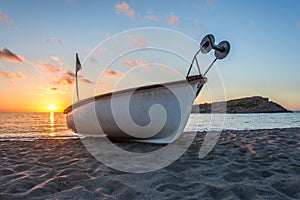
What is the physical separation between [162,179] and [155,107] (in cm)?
232

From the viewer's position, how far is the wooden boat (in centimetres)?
480

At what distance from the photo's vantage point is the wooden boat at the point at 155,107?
4.80 metres

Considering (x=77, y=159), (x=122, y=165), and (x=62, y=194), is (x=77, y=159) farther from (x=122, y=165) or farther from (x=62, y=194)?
(x=62, y=194)

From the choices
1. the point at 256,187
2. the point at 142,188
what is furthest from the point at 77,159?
the point at 256,187

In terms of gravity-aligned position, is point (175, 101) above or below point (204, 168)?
above

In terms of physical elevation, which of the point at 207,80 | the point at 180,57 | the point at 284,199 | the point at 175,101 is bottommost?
the point at 284,199

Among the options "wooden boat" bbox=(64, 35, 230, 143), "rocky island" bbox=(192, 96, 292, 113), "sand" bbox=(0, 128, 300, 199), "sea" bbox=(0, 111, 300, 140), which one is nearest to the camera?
"sand" bbox=(0, 128, 300, 199)

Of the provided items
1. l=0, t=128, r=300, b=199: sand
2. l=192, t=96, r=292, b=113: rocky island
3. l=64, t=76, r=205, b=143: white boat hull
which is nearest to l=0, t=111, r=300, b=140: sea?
l=64, t=76, r=205, b=143: white boat hull

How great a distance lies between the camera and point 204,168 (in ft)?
10.5

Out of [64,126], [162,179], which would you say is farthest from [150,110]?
[64,126]

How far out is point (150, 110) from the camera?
4.89 meters

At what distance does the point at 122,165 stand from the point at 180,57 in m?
2.76

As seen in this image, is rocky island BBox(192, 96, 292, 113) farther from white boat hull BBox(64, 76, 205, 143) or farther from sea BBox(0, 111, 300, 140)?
white boat hull BBox(64, 76, 205, 143)

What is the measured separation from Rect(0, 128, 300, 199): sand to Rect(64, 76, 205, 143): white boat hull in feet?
4.15
